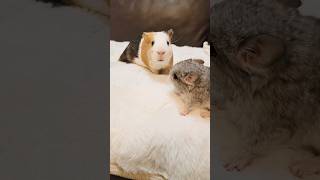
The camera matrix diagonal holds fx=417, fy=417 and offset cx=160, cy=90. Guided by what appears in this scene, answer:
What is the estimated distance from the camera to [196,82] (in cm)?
186

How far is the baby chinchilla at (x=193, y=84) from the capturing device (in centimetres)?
186

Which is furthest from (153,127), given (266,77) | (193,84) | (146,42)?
(266,77)

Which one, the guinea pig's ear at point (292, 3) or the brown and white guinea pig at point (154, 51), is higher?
the guinea pig's ear at point (292, 3)

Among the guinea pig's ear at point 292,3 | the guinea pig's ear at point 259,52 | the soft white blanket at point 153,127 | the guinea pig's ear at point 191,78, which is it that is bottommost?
the soft white blanket at point 153,127

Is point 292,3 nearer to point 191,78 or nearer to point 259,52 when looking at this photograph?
point 259,52

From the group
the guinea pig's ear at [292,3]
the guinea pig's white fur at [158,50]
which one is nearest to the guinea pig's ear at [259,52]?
the guinea pig's ear at [292,3]

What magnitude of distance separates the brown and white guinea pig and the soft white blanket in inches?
1.1

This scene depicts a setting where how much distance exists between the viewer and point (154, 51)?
6.33 ft

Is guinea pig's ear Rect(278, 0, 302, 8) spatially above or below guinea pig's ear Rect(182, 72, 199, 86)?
above

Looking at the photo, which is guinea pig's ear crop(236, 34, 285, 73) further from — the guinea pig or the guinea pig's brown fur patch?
the guinea pig's brown fur patch

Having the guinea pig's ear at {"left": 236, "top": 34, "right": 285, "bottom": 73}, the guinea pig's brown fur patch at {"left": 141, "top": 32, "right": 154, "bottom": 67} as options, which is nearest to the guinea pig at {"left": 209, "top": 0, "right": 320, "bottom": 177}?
the guinea pig's ear at {"left": 236, "top": 34, "right": 285, "bottom": 73}

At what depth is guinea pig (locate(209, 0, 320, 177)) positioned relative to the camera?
1767 millimetres

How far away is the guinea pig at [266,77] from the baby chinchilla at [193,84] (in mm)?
40

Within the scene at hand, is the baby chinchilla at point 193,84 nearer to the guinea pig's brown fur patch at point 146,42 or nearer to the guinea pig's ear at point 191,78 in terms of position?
the guinea pig's ear at point 191,78
